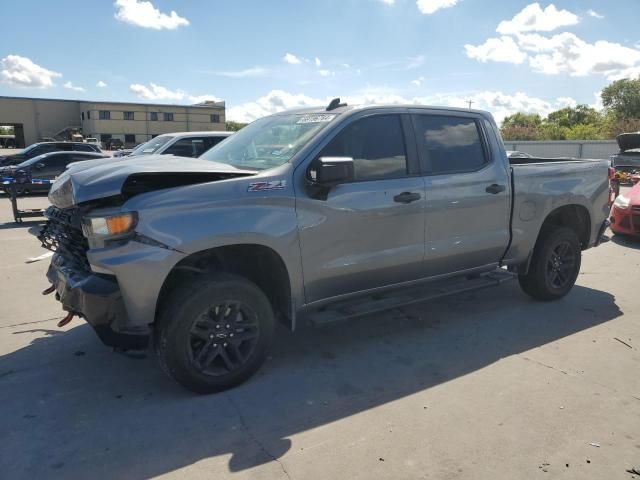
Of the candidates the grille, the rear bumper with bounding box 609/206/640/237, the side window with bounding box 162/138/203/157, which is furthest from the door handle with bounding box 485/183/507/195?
the side window with bounding box 162/138/203/157

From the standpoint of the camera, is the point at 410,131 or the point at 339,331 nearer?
the point at 410,131

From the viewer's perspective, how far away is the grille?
356cm

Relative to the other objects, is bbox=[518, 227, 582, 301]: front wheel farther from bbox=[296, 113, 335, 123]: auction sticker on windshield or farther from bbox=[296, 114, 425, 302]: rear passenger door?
bbox=[296, 113, 335, 123]: auction sticker on windshield

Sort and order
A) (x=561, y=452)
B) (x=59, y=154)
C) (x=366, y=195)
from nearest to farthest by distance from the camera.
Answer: (x=561, y=452), (x=366, y=195), (x=59, y=154)

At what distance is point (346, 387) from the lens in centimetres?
372

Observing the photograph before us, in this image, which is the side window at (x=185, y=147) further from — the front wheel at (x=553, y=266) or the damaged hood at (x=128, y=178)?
the front wheel at (x=553, y=266)

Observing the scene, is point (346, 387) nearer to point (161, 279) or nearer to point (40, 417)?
point (161, 279)

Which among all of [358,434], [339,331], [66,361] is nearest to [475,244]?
[339,331]

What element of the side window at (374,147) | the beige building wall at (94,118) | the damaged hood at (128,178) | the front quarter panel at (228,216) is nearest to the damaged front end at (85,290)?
the damaged hood at (128,178)

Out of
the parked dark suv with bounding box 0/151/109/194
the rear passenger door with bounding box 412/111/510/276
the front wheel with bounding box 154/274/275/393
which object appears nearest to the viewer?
the front wheel with bounding box 154/274/275/393

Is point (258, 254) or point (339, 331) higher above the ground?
point (258, 254)

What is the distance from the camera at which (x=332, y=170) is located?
11.7 feet

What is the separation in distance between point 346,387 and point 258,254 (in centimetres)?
113

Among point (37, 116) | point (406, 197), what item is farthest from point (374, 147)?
point (37, 116)
